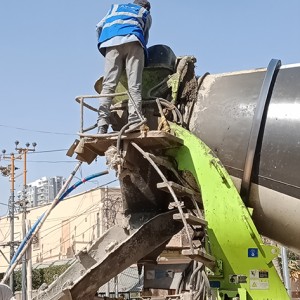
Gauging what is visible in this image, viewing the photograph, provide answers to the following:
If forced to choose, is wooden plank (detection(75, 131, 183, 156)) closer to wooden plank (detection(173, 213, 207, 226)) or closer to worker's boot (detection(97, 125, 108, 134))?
worker's boot (detection(97, 125, 108, 134))

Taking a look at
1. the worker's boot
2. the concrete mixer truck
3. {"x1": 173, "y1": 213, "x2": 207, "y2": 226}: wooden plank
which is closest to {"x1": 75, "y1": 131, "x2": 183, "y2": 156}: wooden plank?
the concrete mixer truck

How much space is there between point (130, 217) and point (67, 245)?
3599cm

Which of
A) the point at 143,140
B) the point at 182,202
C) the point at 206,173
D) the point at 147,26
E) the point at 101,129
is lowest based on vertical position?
the point at 182,202

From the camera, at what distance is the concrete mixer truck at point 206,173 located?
584 cm

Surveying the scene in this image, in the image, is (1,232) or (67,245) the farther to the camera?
(1,232)

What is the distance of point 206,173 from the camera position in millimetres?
6141

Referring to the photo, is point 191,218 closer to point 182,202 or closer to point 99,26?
point 182,202

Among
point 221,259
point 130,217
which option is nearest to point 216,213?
point 221,259

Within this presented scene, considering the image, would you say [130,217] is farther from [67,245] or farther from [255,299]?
[67,245]

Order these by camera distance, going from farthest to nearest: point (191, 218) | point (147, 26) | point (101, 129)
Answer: point (147, 26)
point (101, 129)
point (191, 218)

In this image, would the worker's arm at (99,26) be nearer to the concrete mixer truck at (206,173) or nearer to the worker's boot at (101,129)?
the concrete mixer truck at (206,173)

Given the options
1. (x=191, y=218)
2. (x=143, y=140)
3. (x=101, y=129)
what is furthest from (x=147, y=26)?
(x=191, y=218)

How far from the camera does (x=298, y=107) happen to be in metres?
5.98

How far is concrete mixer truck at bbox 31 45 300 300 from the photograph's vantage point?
5836 mm
